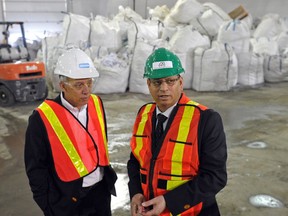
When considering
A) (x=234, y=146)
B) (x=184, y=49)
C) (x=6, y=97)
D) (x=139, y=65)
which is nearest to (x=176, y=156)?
(x=234, y=146)

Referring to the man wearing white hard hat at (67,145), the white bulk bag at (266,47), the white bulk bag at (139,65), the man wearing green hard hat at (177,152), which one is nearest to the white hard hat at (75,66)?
the man wearing white hard hat at (67,145)

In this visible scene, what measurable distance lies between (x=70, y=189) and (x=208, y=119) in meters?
0.67

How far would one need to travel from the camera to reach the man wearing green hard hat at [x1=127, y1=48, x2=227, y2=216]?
104 cm

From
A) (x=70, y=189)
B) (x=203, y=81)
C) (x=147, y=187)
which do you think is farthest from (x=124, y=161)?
(x=203, y=81)

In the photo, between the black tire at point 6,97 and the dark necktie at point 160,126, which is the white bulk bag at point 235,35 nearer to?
the black tire at point 6,97

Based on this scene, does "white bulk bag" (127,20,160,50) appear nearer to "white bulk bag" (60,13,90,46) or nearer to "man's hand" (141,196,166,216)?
"white bulk bag" (60,13,90,46)

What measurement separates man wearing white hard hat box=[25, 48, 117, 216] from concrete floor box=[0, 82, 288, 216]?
89cm

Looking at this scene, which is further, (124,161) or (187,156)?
(124,161)

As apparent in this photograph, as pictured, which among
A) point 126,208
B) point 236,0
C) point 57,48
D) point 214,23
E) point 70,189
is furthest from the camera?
point 236,0

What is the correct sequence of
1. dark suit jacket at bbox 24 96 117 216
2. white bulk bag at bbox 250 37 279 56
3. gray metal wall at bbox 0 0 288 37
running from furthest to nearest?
gray metal wall at bbox 0 0 288 37, white bulk bag at bbox 250 37 279 56, dark suit jacket at bbox 24 96 117 216

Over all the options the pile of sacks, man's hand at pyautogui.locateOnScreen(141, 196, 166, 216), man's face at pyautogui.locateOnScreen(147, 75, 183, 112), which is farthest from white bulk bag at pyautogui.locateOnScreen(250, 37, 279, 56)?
man's hand at pyautogui.locateOnScreen(141, 196, 166, 216)

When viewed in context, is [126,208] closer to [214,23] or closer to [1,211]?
[1,211]

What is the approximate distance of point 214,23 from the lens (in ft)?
22.7

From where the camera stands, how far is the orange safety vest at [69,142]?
1.30 m
